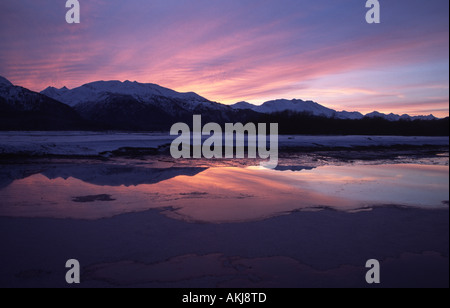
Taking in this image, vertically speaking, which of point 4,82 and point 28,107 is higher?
point 4,82

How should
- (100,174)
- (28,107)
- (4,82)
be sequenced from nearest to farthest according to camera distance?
(100,174) → (28,107) → (4,82)

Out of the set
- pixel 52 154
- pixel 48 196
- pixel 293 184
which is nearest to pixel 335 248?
pixel 293 184

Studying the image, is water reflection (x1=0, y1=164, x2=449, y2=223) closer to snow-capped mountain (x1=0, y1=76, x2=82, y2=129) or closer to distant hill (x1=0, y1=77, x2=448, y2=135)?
distant hill (x1=0, y1=77, x2=448, y2=135)

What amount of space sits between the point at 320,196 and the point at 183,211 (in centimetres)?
359

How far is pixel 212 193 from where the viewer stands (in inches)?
293

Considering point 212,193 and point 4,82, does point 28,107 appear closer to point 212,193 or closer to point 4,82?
point 4,82

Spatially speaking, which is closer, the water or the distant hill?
the water

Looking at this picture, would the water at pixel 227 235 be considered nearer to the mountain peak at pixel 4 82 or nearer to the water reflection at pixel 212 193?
the water reflection at pixel 212 193

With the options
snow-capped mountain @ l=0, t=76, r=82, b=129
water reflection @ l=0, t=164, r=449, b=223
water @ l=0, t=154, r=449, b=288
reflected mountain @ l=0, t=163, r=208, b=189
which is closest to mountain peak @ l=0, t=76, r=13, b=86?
snow-capped mountain @ l=0, t=76, r=82, b=129

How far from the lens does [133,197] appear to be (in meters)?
7.01

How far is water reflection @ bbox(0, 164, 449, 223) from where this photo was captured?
18.8 ft

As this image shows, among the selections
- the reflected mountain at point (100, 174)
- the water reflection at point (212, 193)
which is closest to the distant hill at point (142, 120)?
the water reflection at point (212, 193)

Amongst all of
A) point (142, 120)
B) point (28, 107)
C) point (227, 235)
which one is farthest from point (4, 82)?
point (227, 235)
